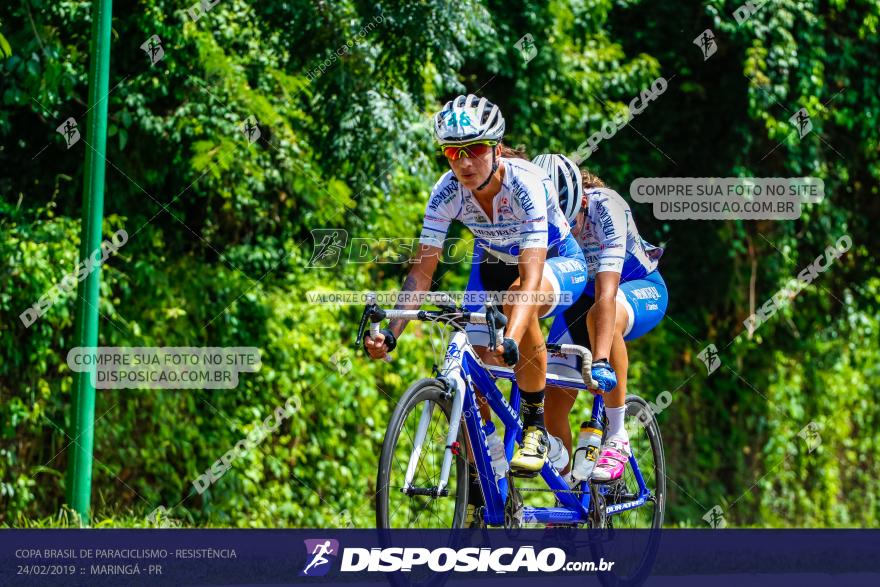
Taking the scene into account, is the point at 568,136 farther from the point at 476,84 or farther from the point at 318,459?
the point at 318,459

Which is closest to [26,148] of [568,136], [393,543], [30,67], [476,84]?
[30,67]

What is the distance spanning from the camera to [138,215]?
1020 centimetres

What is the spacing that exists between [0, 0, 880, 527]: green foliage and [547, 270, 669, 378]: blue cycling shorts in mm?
3436

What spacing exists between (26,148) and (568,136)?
5.21 meters

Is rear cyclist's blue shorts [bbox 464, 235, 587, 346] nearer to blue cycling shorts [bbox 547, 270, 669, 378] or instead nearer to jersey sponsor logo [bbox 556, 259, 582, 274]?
jersey sponsor logo [bbox 556, 259, 582, 274]

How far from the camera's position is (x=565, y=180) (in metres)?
6.31

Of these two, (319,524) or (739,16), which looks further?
(739,16)

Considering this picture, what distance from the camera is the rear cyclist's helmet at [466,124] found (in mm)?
5664

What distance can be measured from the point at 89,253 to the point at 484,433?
11.8 feet

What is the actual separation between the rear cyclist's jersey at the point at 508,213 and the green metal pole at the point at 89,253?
3186 mm

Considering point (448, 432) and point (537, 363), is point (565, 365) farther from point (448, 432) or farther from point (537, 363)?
point (448, 432)

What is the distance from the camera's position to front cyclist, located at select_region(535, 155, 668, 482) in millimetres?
6379

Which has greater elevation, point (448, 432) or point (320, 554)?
point (448, 432)

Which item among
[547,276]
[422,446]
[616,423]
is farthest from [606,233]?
[422,446]
